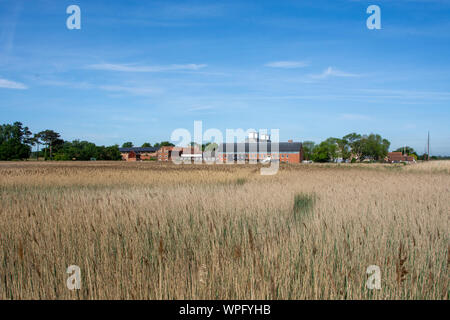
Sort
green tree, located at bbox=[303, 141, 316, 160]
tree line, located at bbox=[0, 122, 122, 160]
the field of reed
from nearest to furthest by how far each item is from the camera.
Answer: the field of reed < tree line, located at bbox=[0, 122, 122, 160] < green tree, located at bbox=[303, 141, 316, 160]

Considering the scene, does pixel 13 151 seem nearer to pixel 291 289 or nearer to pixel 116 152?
pixel 116 152

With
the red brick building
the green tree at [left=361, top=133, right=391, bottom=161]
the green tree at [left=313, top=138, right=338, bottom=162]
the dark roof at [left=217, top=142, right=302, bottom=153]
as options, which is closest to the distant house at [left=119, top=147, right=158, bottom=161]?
the dark roof at [left=217, top=142, right=302, bottom=153]

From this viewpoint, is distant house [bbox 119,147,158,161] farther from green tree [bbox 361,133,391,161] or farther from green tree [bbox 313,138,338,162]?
green tree [bbox 361,133,391,161]

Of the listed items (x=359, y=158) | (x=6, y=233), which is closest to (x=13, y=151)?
(x=6, y=233)

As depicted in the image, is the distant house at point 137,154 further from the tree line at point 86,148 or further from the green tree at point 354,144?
the green tree at point 354,144

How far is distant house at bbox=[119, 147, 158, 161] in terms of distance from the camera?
116 metres

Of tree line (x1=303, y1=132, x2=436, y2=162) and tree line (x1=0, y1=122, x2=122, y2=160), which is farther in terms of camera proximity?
tree line (x1=303, y1=132, x2=436, y2=162)

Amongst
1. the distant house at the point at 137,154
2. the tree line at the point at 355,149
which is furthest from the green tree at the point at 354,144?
the distant house at the point at 137,154

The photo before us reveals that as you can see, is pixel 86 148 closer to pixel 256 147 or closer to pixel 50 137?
pixel 50 137

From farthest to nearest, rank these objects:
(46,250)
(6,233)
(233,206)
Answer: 1. (233,206)
2. (6,233)
3. (46,250)
